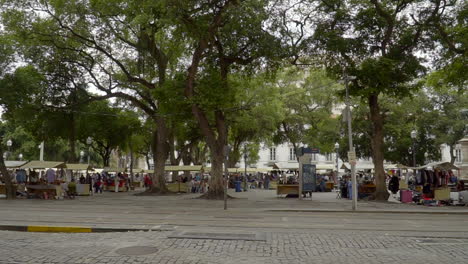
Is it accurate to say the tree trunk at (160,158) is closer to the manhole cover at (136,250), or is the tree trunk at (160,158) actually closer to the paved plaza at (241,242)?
the paved plaza at (241,242)

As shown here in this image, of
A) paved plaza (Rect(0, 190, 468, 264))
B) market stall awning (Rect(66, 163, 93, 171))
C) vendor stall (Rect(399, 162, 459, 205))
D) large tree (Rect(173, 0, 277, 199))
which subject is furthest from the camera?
market stall awning (Rect(66, 163, 93, 171))

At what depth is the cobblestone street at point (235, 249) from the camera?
303 inches

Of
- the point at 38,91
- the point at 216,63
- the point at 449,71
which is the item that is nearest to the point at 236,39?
the point at 216,63

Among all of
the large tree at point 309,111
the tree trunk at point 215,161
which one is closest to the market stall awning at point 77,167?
the tree trunk at point 215,161

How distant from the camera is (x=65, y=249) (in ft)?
28.1

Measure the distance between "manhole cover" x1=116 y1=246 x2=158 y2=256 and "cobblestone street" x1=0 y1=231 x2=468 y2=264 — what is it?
2 centimetres

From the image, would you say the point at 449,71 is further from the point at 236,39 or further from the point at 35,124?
the point at 35,124

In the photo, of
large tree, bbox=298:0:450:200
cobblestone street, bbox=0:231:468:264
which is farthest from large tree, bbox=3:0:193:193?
cobblestone street, bbox=0:231:468:264

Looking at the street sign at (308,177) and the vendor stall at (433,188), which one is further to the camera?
the street sign at (308,177)

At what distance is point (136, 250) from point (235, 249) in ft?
6.73

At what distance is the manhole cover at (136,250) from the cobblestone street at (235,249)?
21 millimetres

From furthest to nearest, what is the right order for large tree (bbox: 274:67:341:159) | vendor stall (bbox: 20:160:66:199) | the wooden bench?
large tree (bbox: 274:67:341:159), the wooden bench, vendor stall (bbox: 20:160:66:199)

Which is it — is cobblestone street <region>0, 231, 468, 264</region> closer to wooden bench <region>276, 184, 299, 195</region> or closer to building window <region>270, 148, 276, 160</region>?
wooden bench <region>276, 184, 299, 195</region>

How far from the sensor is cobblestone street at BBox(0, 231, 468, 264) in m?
7.71
